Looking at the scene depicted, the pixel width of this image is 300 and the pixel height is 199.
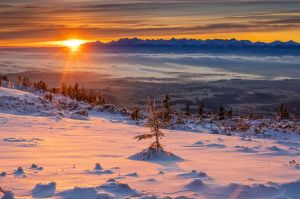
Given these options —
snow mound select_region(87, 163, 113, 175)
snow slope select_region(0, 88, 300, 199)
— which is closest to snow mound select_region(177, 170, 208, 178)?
snow slope select_region(0, 88, 300, 199)

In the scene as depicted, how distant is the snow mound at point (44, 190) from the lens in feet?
24.9

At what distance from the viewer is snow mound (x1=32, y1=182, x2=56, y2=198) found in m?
7.60

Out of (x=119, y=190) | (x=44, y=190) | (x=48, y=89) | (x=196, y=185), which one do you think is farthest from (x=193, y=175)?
(x=48, y=89)

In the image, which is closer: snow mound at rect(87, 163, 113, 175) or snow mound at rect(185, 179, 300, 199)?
snow mound at rect(185, 179, 300, 199)

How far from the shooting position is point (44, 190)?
7.88 meters

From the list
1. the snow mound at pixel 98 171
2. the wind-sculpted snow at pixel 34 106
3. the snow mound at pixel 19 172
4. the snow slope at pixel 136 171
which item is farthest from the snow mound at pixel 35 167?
the wind-sculpted snow at pixel 34 106

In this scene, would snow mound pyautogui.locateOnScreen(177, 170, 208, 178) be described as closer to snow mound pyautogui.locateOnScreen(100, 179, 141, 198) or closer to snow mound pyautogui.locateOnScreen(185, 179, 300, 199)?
snow mound pyautogui.locateOnScreen(185, 179, 300, 199)

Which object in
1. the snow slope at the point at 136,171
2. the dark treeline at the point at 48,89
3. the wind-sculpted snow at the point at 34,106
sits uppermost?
the dark treeline at the point at 48,89

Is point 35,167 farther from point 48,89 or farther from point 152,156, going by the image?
point 48,89

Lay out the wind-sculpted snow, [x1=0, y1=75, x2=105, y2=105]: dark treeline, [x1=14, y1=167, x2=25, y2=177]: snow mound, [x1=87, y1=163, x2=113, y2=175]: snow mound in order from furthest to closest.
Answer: [x1=0, y1=75, x2=105, y2=105]: dark treeline → the wind-sculpted snow → [x1=87, y1=163, x2=113, y2=175]: snow mound → [x1=14, y1=167, x2=25, y2=177]: snow mound

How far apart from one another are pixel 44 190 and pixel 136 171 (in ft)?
8.39

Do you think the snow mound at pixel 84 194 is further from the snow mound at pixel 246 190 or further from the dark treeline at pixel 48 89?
the dark treeline at pixel 48 89

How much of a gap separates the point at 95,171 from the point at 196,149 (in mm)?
5911

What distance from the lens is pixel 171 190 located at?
26.6 ft
